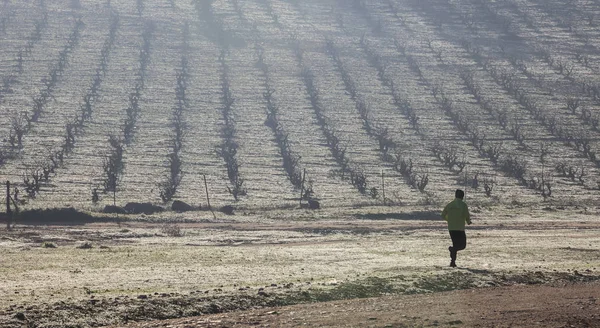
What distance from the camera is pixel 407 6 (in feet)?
341

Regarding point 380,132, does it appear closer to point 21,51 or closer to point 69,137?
point 69,137

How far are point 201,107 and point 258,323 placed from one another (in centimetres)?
5549

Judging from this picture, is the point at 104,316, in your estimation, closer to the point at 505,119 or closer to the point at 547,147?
the point at 547,147

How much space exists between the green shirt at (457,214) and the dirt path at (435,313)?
3089 mm

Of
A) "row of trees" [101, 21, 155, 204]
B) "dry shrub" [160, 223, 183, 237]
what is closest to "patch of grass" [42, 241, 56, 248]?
"dry shrub" [160, 223, 183, 237]

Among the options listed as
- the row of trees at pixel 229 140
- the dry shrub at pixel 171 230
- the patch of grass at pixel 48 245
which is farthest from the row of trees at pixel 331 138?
the patch of grass at pixel 48 245

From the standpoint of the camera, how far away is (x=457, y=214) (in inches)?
822

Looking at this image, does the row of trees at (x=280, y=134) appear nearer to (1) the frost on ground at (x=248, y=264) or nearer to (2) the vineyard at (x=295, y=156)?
(2) the vineyard at (x=295, y=156)

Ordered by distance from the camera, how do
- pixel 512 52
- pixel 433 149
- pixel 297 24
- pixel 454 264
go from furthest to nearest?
1. pixel 297 24
2. pixel 512 52
3. pixel 433 149
4. pixel 454 264

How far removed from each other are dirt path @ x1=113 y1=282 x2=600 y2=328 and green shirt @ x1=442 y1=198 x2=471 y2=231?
309 cm

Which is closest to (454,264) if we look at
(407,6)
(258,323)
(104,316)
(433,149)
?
(258,323)

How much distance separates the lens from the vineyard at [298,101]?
53.0 m

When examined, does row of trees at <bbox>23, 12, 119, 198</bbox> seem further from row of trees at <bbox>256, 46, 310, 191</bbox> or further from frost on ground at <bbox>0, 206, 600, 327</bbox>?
row of trees at <bbox>256, 46, 310, 191</bbox>

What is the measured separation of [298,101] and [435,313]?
5717 cm
